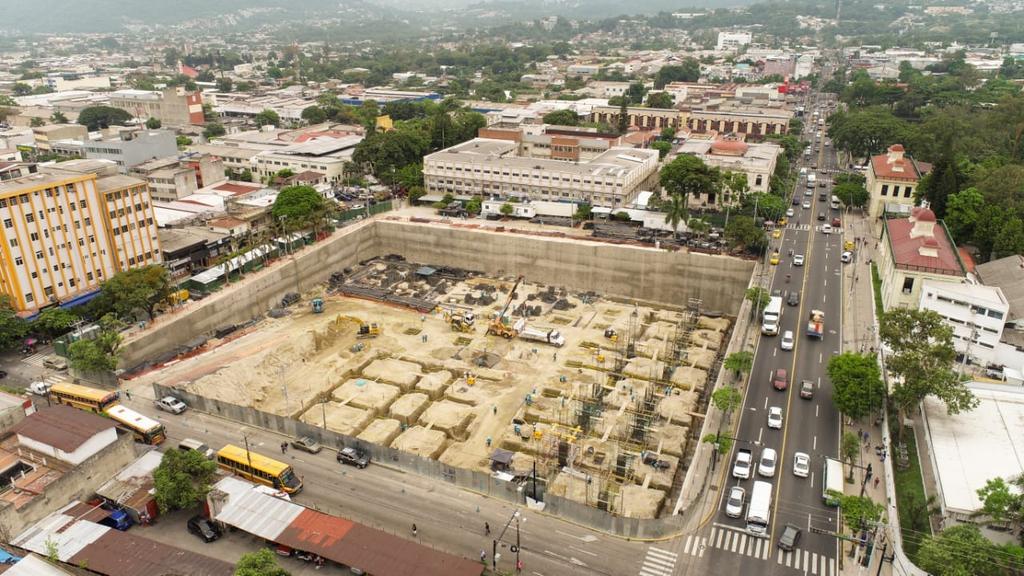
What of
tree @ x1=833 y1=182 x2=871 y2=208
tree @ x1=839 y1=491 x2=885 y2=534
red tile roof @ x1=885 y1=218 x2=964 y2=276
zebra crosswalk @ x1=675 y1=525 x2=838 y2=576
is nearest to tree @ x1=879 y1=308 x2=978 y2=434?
tree @ x1=839 y1=491 x2=885 y2=534

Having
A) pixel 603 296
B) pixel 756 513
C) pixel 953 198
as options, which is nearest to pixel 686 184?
pixel 603 296

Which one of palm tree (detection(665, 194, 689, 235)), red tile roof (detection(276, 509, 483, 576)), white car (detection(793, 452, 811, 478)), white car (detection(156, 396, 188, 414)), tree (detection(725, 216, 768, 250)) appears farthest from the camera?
palm tree (detection(665, 194, 689, 235))

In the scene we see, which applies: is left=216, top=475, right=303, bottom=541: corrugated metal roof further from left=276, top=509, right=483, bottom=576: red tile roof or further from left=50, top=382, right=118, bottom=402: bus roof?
left=50, top=382, right=118, bottom=402: bus roof

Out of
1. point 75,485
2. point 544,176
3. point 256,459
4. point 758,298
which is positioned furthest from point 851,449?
point 544,176

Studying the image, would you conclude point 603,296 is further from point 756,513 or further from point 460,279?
point 756,513

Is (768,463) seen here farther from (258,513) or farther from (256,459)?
(256,459)

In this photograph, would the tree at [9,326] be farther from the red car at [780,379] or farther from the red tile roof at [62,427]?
the red car at [780,379]
